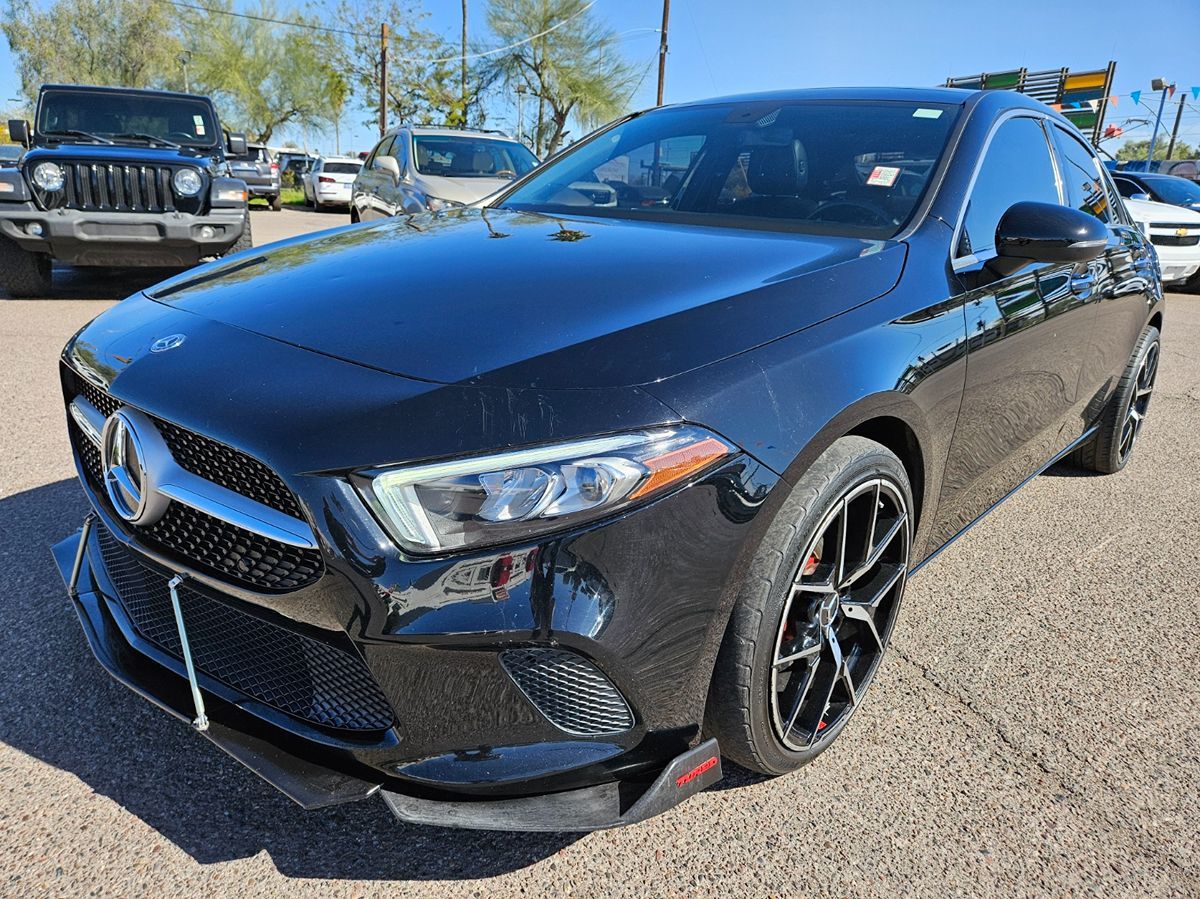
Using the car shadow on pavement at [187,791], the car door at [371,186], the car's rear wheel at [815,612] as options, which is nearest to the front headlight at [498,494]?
the car's rear wheel at [815,612]

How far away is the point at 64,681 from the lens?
87.7 inches

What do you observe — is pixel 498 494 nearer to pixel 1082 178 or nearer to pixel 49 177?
pixel 1082 178

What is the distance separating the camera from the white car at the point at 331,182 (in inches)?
918

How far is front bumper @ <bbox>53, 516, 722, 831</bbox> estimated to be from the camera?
4.96ft

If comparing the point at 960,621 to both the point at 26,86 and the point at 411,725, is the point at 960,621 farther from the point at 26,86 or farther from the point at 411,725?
the point at 26,86

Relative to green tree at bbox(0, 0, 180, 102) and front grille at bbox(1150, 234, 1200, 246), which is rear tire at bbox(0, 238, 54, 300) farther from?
green tree at bbox(0, 0, 180, 102)

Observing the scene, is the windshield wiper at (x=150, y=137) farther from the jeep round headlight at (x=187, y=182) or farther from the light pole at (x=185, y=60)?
the light pole at (x=185, y=60)

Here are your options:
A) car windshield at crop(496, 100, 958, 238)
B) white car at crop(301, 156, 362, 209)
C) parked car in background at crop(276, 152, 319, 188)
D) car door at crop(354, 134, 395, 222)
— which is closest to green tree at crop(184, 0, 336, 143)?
parked car in background at crop(276, 152, 319, 188)

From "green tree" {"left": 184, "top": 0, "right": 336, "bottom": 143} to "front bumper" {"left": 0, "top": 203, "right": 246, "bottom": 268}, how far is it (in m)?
43.2

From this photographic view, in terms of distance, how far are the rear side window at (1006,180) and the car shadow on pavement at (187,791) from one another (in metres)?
1.90

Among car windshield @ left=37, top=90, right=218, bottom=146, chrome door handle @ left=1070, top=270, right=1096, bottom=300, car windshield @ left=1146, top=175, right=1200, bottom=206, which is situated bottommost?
chrome door handle @ left=1070, top=270, right=1096, bottom=300

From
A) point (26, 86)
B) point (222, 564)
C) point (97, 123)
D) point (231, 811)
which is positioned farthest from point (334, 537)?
point (26, 86)

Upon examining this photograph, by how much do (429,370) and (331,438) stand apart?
224mm

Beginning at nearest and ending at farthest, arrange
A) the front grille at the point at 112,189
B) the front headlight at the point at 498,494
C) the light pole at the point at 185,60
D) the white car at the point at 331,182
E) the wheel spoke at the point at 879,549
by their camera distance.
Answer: the front headlight at the point at 498,494
the wheel spoke at the point at 879,549
the front grille at the point at 112,189
the white car at the point at 331,182
the light pole at the point at 185,60
